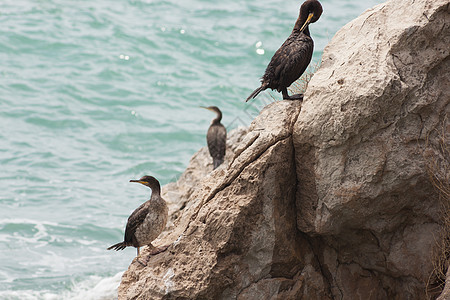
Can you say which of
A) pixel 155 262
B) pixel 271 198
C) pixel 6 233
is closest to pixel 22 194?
pixel 6 233

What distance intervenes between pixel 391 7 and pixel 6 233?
862cm

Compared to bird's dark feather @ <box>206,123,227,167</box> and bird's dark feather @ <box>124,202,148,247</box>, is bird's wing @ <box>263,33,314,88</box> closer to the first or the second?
bird's dark feather @ <box>124,202,148,247</box>

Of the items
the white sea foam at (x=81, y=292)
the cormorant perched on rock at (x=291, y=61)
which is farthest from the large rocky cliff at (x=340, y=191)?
the white sea foam at (x=81, y=292)

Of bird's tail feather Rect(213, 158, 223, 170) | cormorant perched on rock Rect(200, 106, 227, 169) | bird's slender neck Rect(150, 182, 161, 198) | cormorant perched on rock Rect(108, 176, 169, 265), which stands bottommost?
cormorant perched on rock Rect(108, 176, 169, 265)

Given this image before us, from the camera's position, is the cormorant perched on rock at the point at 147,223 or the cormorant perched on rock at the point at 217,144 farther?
the cormorant perched on rock at the point at 217,144

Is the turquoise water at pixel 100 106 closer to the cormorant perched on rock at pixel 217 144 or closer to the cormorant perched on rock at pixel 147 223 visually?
the cormorant perched on rock at pixel 217 144

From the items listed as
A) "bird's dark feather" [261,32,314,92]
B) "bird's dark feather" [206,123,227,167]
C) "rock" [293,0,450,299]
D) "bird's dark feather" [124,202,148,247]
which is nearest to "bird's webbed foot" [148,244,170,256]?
"bird's dark feather" [124,202,148,247]

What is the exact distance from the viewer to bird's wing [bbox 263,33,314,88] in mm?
6047

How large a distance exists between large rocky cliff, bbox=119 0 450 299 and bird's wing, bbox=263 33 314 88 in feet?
0.85

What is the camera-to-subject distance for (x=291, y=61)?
6.03 meters

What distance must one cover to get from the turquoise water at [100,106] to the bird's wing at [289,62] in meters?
3.16

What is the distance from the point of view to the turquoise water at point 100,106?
37.3 ft

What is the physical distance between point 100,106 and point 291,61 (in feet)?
37.7

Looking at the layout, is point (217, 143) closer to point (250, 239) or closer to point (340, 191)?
point (250, 239)
